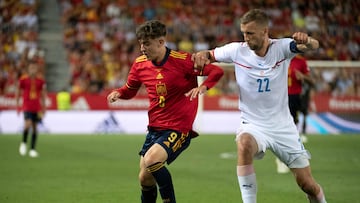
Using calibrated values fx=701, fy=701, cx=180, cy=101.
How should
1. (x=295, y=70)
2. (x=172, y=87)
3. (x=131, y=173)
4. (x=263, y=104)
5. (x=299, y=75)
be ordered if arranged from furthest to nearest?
(x=295, y=70) < (x=299, y=75) < (x=131, y=173) < (x=172, y=87) < (x=263, y=104)

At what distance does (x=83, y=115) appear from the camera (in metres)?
24.0

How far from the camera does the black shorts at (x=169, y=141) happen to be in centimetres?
781

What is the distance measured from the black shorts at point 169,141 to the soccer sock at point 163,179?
0.71 ft

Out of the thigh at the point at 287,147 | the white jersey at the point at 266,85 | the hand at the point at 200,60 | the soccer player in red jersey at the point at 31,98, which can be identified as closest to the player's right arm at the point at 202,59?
the hand at the point at 200,60

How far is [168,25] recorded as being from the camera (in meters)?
30.1

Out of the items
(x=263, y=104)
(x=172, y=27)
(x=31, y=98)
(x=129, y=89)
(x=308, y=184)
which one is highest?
(x=129, y=89)

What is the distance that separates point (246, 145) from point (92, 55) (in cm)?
2138

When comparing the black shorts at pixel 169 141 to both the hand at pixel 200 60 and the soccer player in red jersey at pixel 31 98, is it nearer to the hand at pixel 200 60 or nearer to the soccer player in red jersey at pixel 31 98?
the hand at pixel 200 60

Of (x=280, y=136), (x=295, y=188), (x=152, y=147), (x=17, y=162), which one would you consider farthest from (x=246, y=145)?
(x=17, y=162)

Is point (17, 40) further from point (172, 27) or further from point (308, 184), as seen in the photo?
point (308, 184)

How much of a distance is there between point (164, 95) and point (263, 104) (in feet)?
3.75

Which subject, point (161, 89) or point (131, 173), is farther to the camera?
point (131, 173)

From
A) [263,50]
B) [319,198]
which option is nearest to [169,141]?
[263,50]

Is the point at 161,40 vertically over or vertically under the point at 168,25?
over
